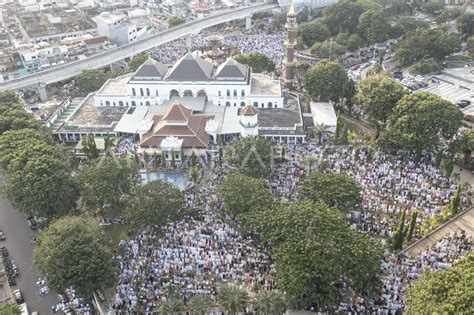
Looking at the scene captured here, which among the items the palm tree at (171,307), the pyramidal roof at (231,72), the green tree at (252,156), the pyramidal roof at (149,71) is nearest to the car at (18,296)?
the palm tree at (171,307)

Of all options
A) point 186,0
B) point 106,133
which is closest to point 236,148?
point 106,133

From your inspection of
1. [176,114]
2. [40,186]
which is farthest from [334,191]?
[40,186]

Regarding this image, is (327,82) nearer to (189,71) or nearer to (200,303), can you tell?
(189,71)

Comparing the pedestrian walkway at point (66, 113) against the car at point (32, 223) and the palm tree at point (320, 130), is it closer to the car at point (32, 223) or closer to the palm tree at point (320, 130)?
the car at point (32, 223)

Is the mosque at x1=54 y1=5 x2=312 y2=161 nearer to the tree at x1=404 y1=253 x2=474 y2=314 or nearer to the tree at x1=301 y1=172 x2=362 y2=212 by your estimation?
the tree at x1=301 y1=172 x2=362 y2=212

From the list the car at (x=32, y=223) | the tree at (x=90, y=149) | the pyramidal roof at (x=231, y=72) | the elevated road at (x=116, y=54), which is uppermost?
the pyramidal roof at (x=231, y=72)
